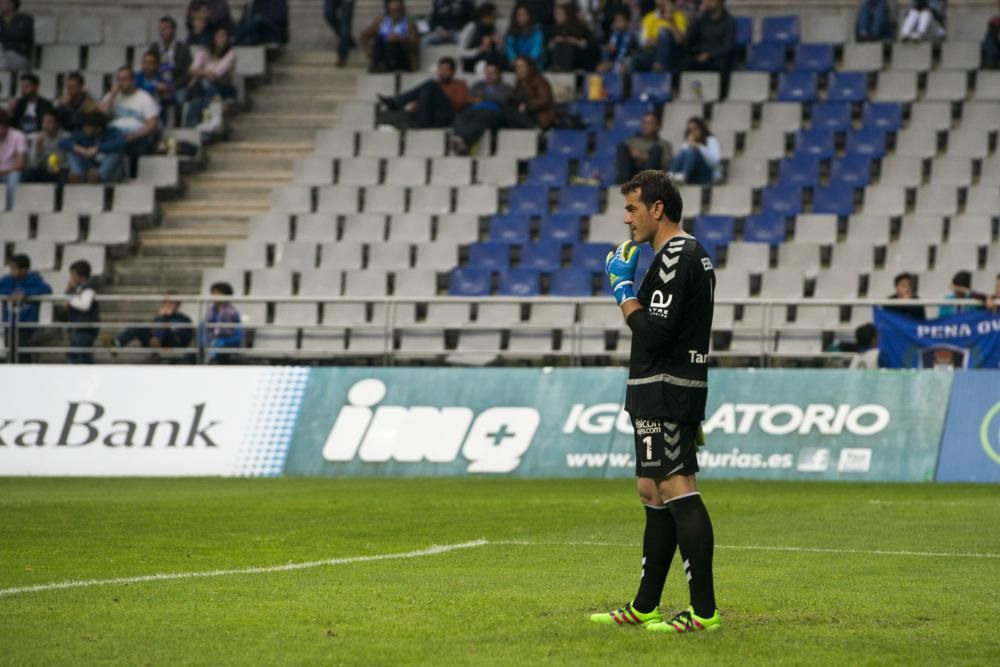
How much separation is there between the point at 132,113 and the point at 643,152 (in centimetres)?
909

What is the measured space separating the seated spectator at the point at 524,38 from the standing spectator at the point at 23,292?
9432mm

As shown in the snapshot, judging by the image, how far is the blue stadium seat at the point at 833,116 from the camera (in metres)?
27.0

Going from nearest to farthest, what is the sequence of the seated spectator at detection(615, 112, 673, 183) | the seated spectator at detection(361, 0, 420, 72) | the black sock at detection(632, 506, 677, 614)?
the black sock at detection(632, 506, 677, 614) < the seated spectator at detection(615, 112, 673, 183) < the seated spectator at detection(361, 0, 420, 72)

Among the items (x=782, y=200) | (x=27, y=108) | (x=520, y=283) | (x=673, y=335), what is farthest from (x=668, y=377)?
(x=27, y=108)

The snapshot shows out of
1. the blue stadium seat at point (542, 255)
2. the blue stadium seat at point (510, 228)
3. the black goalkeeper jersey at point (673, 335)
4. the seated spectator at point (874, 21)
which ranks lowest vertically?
the blue stadium seat at point (542, 255)

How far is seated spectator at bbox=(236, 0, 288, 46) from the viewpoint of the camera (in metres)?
31.1

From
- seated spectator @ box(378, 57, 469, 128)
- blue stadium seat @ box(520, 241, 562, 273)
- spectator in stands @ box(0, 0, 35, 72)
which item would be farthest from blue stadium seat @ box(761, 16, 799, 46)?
spectator in stands @ box(0, 0, 35, 72)

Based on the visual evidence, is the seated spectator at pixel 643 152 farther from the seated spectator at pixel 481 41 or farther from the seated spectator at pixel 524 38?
the seated spectator at pixel 481 41

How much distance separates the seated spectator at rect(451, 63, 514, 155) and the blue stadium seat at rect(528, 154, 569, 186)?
107cm

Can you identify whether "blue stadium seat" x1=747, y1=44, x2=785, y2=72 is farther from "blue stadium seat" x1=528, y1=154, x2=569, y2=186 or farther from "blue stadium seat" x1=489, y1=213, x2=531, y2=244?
"blue stadium seat" x1=489, y1=213, x2=531, y2=244

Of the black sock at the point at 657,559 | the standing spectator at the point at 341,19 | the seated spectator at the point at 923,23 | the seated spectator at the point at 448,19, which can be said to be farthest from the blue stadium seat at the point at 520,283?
the black sock at the point at 657,559

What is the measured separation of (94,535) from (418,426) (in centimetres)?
787

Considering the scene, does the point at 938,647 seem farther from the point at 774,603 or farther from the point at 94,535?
the point at 94,535

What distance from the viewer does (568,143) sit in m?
27.5
